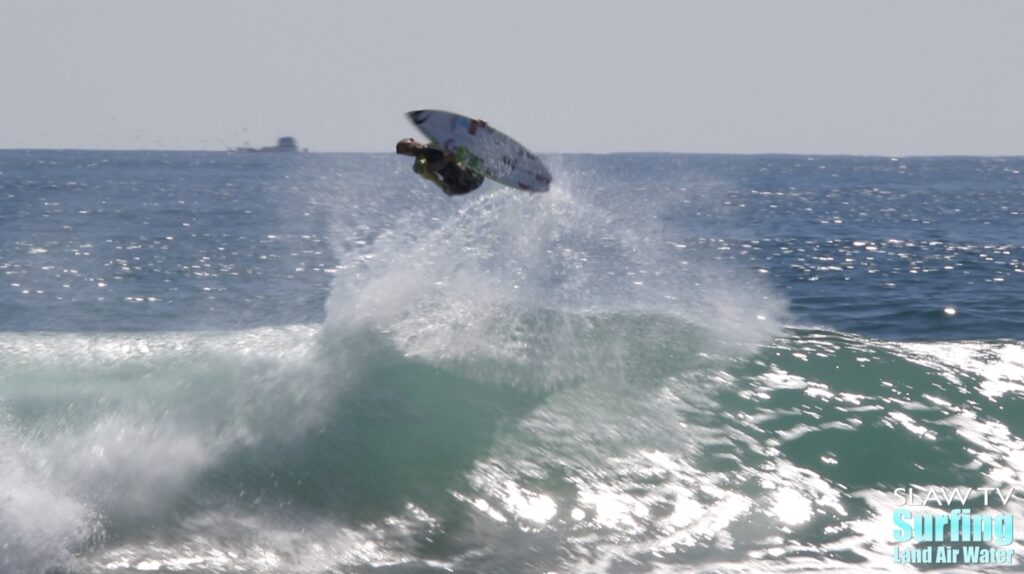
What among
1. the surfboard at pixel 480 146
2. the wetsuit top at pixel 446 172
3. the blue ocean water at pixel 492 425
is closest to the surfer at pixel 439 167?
the wetsuit top at pixel 446 172

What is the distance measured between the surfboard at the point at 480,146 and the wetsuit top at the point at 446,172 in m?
0.29

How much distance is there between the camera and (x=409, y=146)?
1784 cm

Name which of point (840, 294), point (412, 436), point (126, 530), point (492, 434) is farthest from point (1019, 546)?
point (840, 294)

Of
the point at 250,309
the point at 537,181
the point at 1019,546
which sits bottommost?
the point at 1019,546

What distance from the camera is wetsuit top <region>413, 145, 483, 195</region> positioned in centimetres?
1809

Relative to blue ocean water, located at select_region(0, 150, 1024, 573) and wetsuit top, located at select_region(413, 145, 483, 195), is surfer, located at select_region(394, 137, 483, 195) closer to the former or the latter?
wetsuit top, located at select_region(413, 145, 483, 195)

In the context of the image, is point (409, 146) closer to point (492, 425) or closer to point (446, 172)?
point (446, 172)

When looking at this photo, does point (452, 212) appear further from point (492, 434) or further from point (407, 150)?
point (492, 434)

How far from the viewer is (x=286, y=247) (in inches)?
1529

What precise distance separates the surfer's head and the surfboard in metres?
0.71

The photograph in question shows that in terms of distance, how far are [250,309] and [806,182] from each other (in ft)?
270

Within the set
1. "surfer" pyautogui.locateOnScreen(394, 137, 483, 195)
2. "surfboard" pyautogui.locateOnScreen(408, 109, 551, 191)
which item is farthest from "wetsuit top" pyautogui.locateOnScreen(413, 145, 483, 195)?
"surfboard" pyautogui.locateOnScreen(408, 109, 551, 191)

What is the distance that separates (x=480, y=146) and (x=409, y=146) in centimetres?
177

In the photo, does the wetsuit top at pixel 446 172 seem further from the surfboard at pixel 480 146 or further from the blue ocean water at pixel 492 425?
the blue ocean water at pixel 492 425
